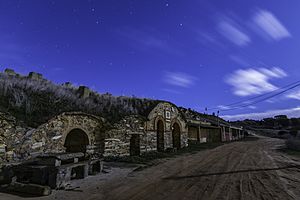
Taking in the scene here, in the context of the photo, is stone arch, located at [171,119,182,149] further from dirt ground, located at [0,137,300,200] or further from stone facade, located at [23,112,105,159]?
dirt ground, located at [0,137,300,200]

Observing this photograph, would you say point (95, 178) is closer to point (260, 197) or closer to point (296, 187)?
point (260, 197)

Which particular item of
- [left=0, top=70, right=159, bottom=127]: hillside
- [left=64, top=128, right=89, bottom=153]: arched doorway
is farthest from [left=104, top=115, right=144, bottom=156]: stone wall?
[left=64, top=128, right=89, bottom=153]: arched doorway

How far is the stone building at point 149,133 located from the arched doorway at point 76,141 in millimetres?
1454

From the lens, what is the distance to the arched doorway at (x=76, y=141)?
40.5 ft

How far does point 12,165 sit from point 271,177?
951cm

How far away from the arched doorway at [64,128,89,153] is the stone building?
1.45 m

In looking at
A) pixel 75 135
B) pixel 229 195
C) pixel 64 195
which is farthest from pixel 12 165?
pixel 229 195

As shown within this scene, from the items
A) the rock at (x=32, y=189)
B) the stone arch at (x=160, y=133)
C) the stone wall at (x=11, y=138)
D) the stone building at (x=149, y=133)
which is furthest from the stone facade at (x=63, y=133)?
the stone arch at (x=160, y=133)

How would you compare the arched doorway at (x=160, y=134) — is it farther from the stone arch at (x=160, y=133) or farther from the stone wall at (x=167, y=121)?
the stone wall at (x=167, y=121)

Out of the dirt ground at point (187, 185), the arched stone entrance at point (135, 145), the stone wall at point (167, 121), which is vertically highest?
the stone wall at point (167, 121)

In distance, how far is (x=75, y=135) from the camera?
12.6m

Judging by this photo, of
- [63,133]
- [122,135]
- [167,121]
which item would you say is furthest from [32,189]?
[167,121]

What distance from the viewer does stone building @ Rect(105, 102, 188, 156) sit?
46.4ft

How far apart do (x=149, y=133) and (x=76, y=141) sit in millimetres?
5811
